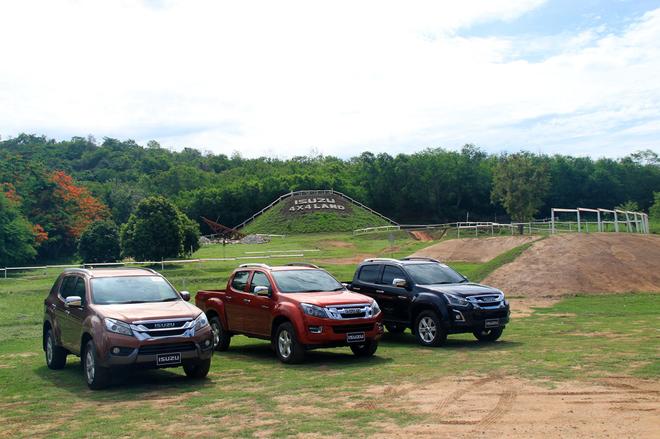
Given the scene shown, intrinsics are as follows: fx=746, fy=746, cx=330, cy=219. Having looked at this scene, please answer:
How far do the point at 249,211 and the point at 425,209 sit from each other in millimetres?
25474

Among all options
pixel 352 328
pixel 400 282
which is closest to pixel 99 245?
pixel 400 282

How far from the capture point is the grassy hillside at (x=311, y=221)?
8700cm

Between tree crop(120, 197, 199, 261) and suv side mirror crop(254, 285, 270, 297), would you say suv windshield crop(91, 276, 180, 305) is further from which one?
tree crop(120, 197, 199, 261)

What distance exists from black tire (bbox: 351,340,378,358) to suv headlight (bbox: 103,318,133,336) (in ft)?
14.3

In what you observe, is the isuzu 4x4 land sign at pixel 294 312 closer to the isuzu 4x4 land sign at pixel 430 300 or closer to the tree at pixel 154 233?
the isuzu 4x4 land sign at pixel 430 300

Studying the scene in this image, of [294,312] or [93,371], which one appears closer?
[93,371]

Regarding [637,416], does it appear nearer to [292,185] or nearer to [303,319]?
[303,319]

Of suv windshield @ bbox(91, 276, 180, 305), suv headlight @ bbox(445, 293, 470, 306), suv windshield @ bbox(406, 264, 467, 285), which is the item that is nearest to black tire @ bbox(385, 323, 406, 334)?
suv windshield @ bbox(406, 264, 467, 285)

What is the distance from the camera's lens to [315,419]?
29.6 ft

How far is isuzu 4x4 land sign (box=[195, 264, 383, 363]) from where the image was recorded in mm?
13539

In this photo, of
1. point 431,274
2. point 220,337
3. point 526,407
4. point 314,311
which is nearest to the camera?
point 526,407

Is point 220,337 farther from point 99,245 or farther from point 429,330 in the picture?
point 99,245

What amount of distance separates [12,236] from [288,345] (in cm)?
4736

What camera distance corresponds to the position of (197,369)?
40.5 feet
